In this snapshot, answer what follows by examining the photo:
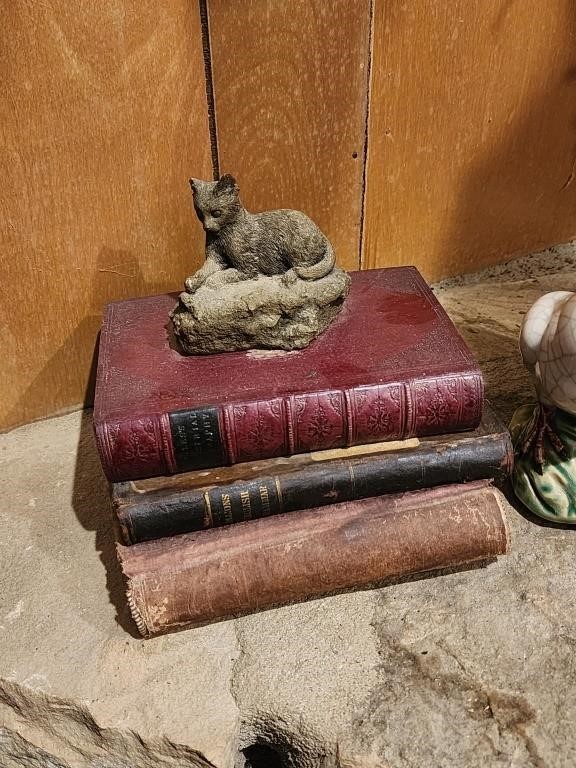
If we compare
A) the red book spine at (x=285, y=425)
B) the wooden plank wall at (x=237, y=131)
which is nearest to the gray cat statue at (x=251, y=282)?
the red book spine at (x=285, y=425)

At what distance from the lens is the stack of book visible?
1.08 metres

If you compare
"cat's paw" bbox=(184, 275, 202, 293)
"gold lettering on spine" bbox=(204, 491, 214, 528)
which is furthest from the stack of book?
"cat's paw" bbox=(184, 275, 202, 293)

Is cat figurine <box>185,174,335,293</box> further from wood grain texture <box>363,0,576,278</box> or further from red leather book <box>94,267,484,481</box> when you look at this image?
wood grain texture <box>363,0,576,278</box>

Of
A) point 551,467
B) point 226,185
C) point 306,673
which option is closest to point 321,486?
point 306,673

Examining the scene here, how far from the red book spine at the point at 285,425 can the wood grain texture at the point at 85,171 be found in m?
0.46

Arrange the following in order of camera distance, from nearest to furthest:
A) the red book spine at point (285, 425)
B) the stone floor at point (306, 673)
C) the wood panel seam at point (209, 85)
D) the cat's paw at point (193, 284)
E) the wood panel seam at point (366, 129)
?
the stone floor at point (306, 673)
the red book spine at point (285, 425)
the cat's paw at point (193, 284)
the wood panel seam at point (209, 85)
the wood panel seam at point (366, 129)

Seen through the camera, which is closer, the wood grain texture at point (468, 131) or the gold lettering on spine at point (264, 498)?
the gold lettering on spine at point (264, 498)

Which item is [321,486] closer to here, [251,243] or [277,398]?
[277,398]

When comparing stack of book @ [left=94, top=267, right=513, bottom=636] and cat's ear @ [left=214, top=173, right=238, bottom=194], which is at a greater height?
cat's ear @ [left=214, top=173, right=238, bottom=194]

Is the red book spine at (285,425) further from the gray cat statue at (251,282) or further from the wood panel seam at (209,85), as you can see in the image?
the wood panel seam at (209,85)

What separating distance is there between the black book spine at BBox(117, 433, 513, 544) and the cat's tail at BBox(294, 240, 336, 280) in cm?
31

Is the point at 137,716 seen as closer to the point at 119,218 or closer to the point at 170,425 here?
the point at 170,425

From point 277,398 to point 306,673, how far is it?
388mm

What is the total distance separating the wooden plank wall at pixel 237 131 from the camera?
1264 millimetres
